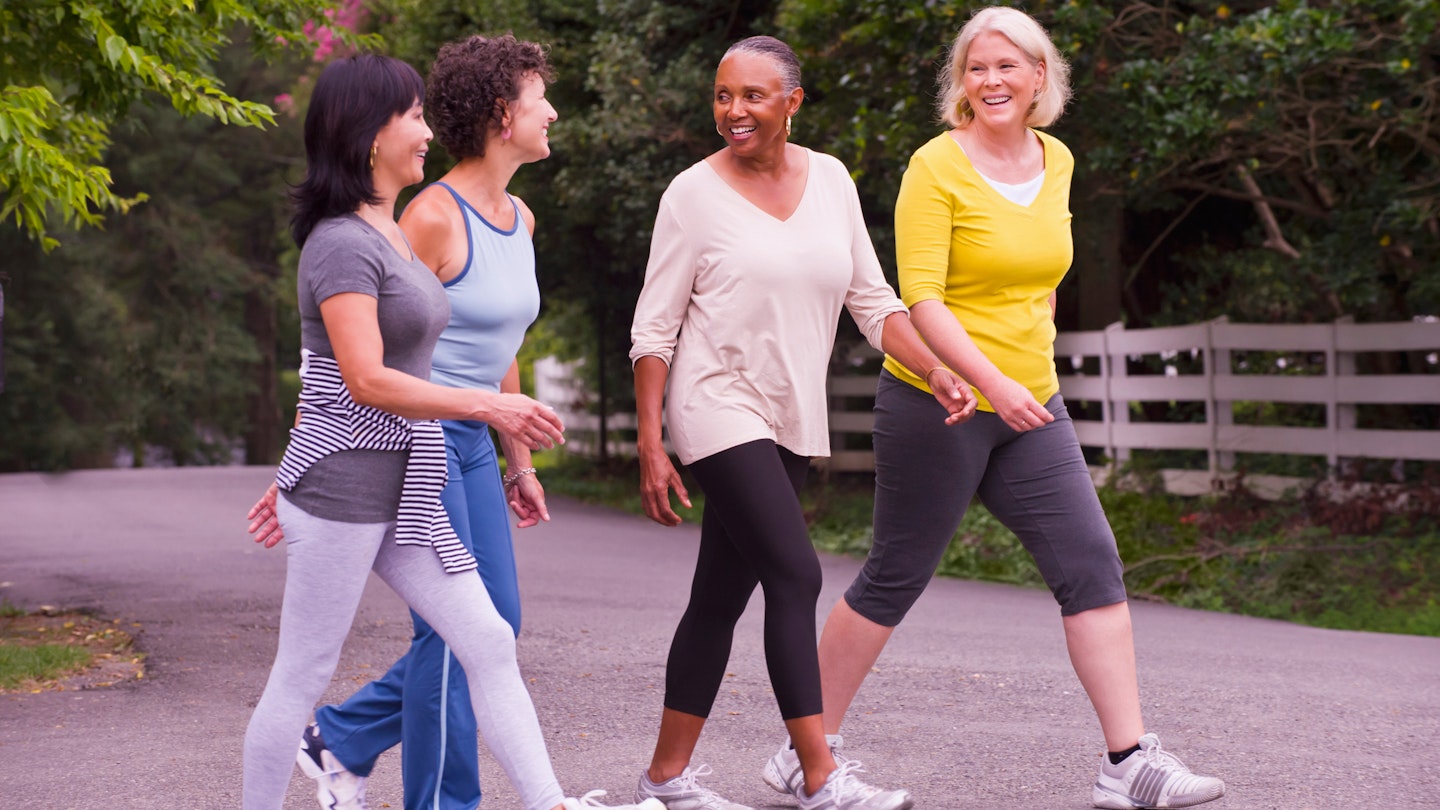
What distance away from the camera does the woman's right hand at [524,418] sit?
10.8 feet

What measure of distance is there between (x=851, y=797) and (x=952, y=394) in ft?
3.34

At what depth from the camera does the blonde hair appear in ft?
14.2

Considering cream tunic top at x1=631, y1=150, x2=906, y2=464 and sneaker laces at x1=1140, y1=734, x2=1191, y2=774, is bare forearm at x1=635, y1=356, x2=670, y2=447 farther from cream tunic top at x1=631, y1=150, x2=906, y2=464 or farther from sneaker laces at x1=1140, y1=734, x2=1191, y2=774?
sneaker laces at x1=1140, y1=734, x2=1191, y2=774

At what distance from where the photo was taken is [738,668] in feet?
22.1

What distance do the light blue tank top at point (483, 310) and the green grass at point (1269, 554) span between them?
6.51m

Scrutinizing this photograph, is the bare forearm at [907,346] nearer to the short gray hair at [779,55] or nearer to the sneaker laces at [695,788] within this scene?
the short gray hair at [779,55]

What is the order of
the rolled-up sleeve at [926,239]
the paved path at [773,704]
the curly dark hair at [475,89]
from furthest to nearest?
the paved path at [773,704] → the rolled-up sleeve at [926,239] → the curly dark hair at [475,89]

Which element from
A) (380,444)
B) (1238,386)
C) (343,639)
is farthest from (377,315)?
(1238,386)

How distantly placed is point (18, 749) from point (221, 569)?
5.11 metres

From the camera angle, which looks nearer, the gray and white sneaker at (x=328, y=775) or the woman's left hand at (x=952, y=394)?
the gray and white sneaker at (x=328, y=775)

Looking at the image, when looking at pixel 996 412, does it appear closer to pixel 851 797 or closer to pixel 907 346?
pixel 907 346

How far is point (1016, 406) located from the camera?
13.2ft

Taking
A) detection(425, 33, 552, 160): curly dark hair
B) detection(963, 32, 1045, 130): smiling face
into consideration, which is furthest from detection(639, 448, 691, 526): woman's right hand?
detection(963, 32, 1045, 130): smiling face

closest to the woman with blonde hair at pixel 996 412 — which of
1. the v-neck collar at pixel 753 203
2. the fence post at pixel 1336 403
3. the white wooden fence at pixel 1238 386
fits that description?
the v-neck collar at pixel 753 203
